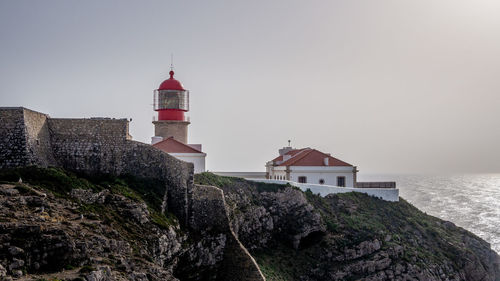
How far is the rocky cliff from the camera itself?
16.8 meters

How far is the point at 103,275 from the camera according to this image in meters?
16.4

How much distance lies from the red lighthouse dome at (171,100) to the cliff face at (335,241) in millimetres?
8336

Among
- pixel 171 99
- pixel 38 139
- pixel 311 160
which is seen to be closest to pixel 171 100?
pixel 171 99

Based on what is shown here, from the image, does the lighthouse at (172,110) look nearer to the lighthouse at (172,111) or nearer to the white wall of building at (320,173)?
the lighthouse at (172,111)

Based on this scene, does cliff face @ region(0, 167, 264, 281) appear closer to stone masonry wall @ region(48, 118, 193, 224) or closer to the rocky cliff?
the rocky cliff

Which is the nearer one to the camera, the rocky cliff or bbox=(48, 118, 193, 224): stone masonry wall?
the rocky cliff

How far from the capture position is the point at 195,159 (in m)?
36.7

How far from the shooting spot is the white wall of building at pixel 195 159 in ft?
119

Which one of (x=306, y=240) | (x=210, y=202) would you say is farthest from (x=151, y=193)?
(x=306, y=240)

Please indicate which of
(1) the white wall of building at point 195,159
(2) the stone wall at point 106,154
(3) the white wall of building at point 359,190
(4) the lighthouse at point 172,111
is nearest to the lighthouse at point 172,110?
(4) the lighthouse at point 172,111

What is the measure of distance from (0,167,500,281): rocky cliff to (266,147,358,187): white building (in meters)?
3.43

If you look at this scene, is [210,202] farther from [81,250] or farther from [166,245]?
[81,250]

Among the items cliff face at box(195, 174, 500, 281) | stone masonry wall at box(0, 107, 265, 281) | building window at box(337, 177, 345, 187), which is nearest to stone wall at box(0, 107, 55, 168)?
stone masonry wall at box(0, 107, 265, 281)

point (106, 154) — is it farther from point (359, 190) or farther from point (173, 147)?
point (359, 190)
